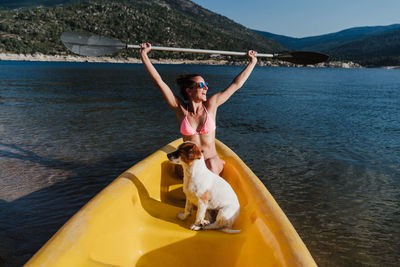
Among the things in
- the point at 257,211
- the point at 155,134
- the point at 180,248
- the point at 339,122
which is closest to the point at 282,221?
the point at 257,211

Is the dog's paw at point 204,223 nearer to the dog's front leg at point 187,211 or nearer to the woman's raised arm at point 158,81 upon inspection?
the dog's front leg at point 187,211

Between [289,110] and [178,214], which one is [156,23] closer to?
[289,110]

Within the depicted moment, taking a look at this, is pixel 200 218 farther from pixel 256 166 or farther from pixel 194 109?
pixel 256 166

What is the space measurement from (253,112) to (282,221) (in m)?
14.9

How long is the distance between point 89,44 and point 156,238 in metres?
3.88

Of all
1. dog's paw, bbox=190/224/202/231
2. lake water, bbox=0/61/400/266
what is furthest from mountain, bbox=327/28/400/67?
dog's paw, bbox=190/224/202/231

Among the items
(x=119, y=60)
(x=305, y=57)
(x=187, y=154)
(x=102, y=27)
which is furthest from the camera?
(x=119, y=60)

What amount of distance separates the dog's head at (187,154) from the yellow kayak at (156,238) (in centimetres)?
67

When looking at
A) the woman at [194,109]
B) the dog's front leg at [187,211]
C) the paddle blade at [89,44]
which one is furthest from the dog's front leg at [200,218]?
the paddle blade at [89,44]

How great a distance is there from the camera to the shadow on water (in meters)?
4.11

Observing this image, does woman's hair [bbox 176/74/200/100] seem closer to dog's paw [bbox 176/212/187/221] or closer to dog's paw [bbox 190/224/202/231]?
dog's paw [bbox 176/212/187/221]

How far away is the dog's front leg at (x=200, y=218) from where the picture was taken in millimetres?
2688

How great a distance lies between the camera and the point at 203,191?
8.71ft

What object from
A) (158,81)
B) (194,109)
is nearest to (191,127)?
(194,109)
